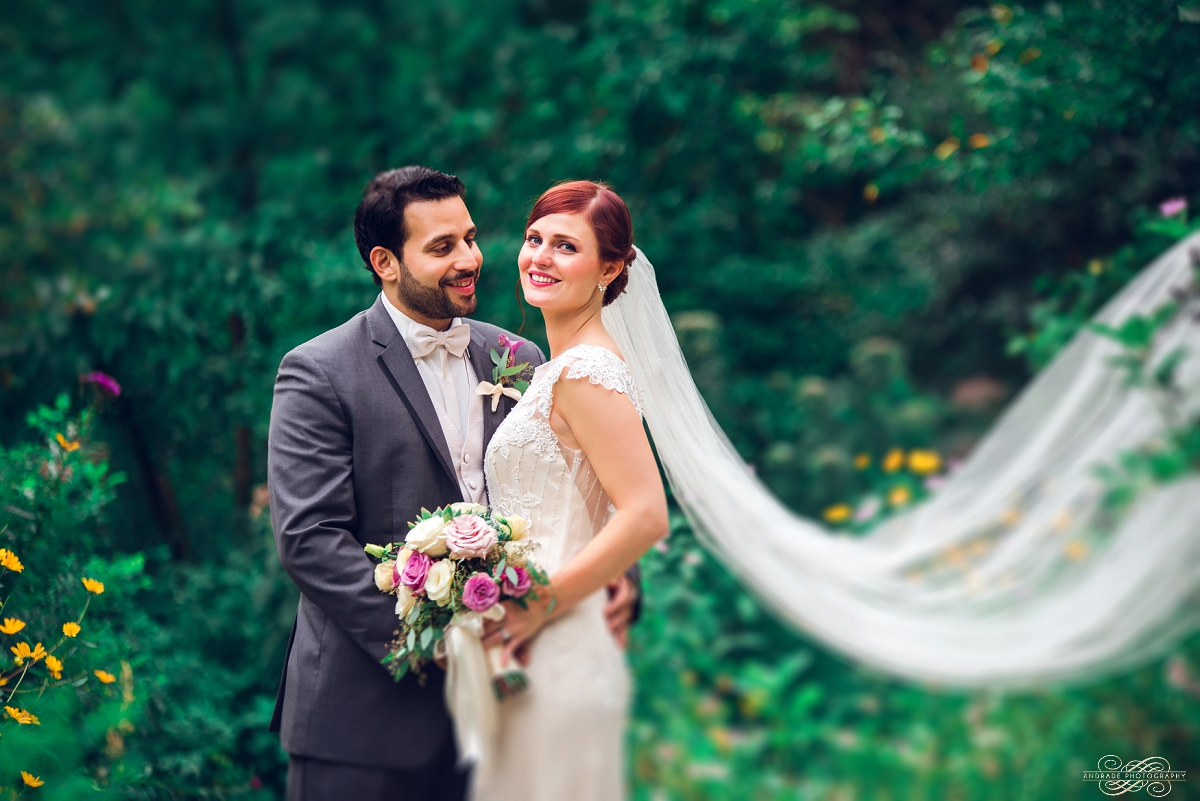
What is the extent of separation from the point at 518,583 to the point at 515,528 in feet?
0.43

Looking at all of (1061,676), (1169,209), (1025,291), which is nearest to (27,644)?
(1061,676)

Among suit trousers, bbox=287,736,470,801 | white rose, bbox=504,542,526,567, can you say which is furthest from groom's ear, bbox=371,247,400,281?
suit trousers, bbox=287,736,470,801

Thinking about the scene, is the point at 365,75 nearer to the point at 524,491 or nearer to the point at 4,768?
the point at 524,491

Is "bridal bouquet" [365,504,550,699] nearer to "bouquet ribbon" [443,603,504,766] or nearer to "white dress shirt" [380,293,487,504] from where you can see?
"bouquet ribbon" [443,603,504,766]

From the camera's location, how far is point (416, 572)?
215cm

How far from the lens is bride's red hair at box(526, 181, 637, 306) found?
95.0 inches

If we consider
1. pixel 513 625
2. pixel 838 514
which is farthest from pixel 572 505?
pixel 838 514

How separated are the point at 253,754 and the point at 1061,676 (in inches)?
125

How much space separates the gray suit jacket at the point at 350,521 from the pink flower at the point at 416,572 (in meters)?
0.20

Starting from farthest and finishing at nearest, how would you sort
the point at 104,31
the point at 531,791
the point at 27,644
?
the point at 104,31 < the point at 27,644 < the point at 531,791

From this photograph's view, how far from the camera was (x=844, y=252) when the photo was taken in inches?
240

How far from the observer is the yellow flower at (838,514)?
13.3 ft

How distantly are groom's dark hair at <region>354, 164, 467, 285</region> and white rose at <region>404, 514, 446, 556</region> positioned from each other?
0.85 meters

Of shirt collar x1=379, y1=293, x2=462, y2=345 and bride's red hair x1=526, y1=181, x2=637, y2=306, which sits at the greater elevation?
bride's red hair x1=526, y1=181, x2=637, y2=306
